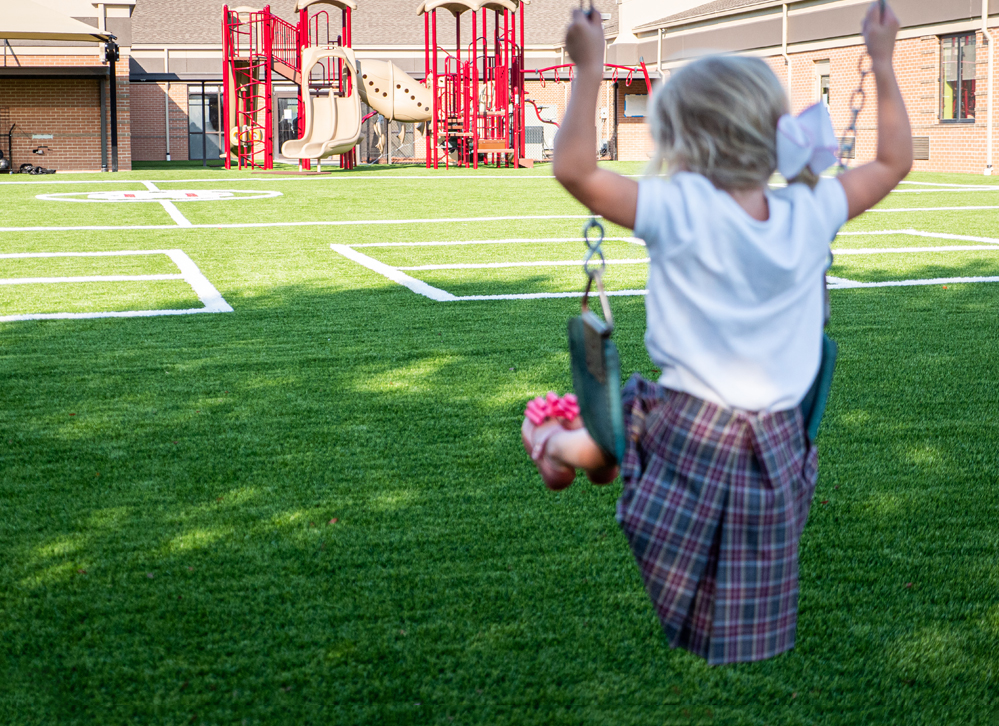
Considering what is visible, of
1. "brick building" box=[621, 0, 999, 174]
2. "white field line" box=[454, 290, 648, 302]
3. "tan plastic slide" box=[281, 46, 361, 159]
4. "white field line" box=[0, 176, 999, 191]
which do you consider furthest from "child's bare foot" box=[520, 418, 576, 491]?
"tan plastic slide" box=[281, 46, 361, 159]

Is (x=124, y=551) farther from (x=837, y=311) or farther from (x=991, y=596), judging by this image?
(x=837, y=311)

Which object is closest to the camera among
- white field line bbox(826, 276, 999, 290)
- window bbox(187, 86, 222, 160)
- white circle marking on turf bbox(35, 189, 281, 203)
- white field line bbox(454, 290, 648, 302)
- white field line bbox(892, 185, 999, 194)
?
white field line bbox(454, 290, 648, 302)

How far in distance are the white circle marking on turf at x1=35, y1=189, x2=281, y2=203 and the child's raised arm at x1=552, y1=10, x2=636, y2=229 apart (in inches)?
676

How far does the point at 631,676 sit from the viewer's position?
2.80 meters

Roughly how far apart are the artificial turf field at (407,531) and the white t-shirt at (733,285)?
101 centimetres

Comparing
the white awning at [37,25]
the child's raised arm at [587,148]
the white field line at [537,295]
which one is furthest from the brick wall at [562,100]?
the child's raised arm at [587,148]

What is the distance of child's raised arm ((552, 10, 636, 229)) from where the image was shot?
1833 millimetres

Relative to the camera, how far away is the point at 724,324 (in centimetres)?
191

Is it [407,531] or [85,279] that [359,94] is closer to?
[85,279]

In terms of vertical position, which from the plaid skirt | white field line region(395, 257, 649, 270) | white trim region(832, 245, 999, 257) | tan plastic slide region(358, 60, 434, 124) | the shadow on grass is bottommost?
the shadow on grass

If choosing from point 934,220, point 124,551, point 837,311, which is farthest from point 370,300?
point 934,220

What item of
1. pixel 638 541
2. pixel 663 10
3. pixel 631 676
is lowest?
pixel 631 676

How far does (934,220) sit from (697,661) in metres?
12.7

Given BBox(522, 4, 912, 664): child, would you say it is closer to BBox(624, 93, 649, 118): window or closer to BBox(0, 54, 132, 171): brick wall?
BBox(0, 54, 132, 171): brick wall
